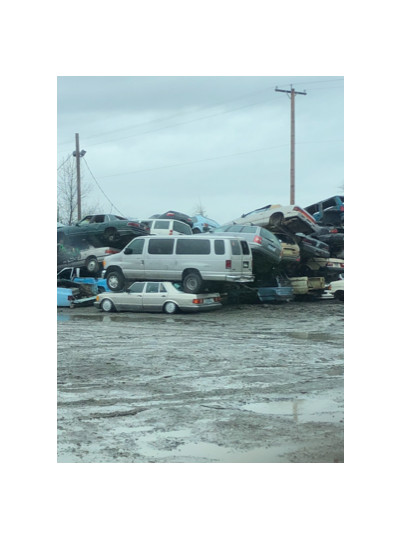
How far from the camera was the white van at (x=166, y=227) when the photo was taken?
281 inches

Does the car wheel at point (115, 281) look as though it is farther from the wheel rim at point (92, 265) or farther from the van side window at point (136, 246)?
the van side window at point (136, 246)

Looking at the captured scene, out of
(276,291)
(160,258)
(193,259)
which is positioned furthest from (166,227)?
(276,291)

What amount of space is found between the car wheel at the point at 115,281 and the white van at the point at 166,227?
0.60 m

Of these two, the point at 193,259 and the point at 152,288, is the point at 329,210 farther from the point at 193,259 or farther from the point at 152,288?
the point at 152,288

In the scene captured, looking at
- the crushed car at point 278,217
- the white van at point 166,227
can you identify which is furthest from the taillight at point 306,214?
the white van at point 166,227

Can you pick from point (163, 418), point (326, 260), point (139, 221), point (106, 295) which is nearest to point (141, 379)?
point (163, 418)

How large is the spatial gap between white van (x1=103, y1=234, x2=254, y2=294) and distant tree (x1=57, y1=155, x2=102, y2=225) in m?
0.64

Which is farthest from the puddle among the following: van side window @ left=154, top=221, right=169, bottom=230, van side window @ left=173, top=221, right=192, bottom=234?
van side window @ left=154, top=221, right=169, bottom=230

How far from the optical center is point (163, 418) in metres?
6.43

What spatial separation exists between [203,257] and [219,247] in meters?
0.21

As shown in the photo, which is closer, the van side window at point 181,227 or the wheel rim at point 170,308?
the van side window at point 181,227

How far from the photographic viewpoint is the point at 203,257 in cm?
727
